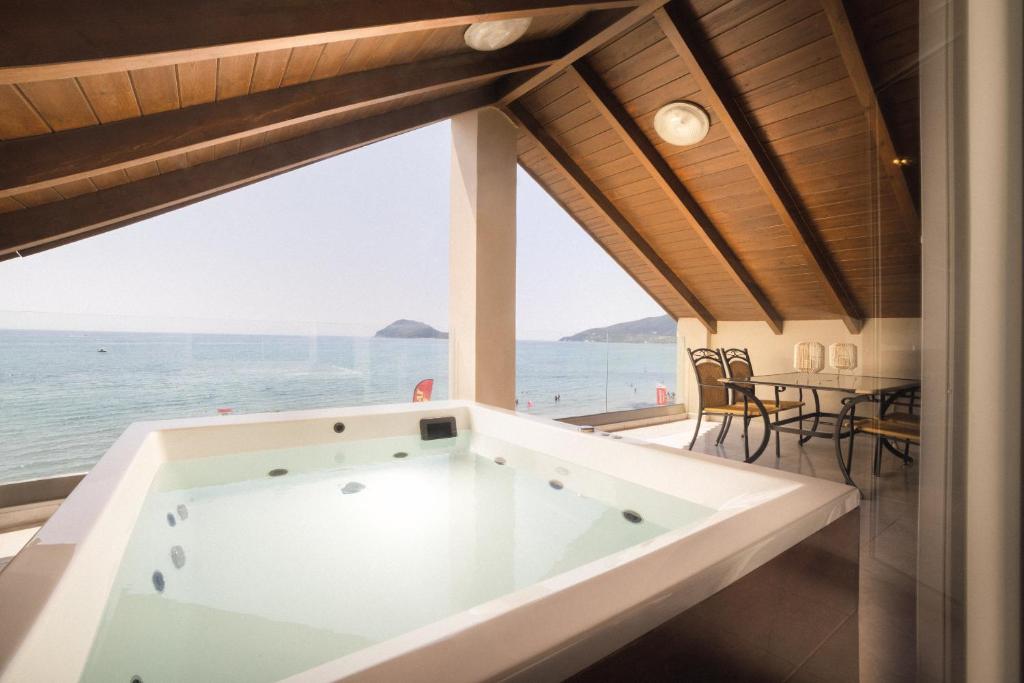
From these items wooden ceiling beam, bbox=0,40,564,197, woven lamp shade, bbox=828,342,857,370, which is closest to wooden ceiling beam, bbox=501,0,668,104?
wooden ceiling beam, bbox=0,40,564,197

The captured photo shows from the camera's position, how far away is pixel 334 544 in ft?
5.53

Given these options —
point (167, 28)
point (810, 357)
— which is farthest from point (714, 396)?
point (167, 28)

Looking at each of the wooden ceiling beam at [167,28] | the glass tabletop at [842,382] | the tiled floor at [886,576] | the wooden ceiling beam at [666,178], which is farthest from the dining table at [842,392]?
the wooden ceiling beam at [167,28]

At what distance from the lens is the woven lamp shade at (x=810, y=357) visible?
3186 mm

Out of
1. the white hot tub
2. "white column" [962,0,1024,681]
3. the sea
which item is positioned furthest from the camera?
the sea

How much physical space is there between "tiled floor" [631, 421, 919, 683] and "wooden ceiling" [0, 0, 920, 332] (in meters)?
0.30

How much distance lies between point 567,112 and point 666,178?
0.88 m

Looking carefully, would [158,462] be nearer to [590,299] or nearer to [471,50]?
[471,50]

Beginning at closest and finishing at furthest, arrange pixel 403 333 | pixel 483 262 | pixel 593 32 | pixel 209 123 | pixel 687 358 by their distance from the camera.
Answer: pixel 209 123
pixel 593 32
pixel 483 262
pixel 687 358
pixel 403 333

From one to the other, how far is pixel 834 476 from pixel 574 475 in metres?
2.10

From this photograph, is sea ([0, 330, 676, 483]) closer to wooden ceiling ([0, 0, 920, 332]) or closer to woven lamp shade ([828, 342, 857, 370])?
wooden ceiling ([0, 0, 920, 332])

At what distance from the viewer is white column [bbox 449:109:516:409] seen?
137 inches

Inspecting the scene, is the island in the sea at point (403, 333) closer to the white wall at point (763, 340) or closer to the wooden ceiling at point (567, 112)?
the wooden ceiling at point (567, 112)

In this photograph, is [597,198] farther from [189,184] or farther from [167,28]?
[167,28]
